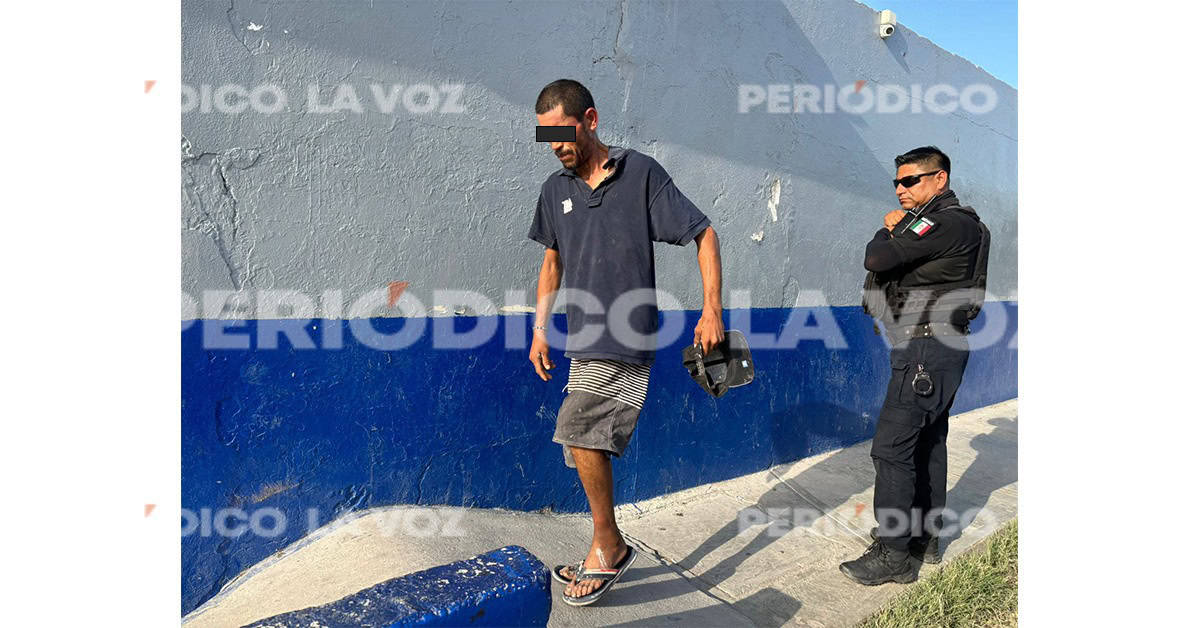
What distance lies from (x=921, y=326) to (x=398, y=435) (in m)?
2.07

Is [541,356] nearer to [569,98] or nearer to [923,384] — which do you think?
[569,98]

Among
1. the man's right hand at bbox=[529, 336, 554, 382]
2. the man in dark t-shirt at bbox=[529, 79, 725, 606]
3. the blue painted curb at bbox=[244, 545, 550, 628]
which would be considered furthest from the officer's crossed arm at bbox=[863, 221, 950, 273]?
the blue painted curb at bbox=[244, 545, 550, 628]

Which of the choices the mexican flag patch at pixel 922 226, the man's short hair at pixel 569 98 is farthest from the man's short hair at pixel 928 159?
the man's short hair at pixel 569 98

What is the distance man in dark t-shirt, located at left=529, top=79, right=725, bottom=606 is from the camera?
2.47m

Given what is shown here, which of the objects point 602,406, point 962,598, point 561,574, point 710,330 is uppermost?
point 710,330

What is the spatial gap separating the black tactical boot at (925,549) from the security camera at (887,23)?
3476 mm

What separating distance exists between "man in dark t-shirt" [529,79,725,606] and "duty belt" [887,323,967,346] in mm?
955

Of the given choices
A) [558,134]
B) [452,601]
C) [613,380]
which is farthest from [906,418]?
[452,601]

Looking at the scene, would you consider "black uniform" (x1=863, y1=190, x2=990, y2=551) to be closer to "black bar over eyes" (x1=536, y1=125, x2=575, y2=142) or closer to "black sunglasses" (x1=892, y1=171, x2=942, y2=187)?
"black sunglasses" (x1=892, y1=171, x2=942, y2=187)

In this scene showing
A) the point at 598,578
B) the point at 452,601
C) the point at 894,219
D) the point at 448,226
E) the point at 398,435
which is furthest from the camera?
the point at 894,219

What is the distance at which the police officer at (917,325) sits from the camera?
9.41 feet

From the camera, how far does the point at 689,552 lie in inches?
121

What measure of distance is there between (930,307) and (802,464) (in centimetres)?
172

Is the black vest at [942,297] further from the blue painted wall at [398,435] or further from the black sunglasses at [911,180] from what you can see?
the blue painted wall at [398,435]
